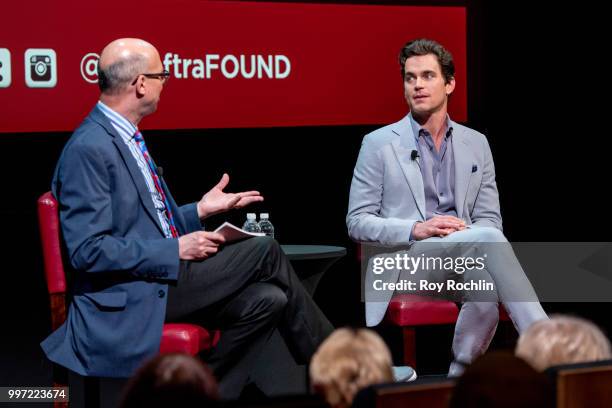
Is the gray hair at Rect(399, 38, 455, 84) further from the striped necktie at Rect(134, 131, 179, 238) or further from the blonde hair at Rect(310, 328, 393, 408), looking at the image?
the blonde hair at Rect(310, 328, 393, 408)

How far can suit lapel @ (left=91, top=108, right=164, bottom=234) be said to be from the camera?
9.64 feet

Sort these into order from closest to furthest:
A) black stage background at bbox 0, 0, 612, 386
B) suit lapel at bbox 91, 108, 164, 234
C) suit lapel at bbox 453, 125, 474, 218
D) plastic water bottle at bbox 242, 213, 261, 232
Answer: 1. suit lapel at bbox 91, 108, 164, 234
2. suit lapel at bbox 453, 125, 474, 218
3. plastic water bottle at bbox 242, 213, 261, 232
4. black stage background at bbox 0, 0, 612, 386

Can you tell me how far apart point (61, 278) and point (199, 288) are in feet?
1.33

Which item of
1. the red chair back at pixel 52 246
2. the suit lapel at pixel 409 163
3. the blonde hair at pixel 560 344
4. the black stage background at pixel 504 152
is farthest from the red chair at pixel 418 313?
the blonde hair at pixel 560 344

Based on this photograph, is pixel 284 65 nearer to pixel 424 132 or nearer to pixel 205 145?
pixel 205 145

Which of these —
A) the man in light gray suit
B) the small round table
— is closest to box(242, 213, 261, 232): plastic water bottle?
the small round table

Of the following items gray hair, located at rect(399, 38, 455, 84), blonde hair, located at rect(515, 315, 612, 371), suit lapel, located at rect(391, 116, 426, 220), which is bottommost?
blonde hair, located at rect(515, 315, 612, 371)

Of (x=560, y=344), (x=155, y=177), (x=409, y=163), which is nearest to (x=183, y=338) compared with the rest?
(x=155, y=177)

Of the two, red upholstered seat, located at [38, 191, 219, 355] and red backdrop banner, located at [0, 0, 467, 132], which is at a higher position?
red backdrop banner, located at [0, 0, 467, 132]

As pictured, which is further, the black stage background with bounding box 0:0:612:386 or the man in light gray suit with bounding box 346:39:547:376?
the black stage background with bounding box 0:0:612:386

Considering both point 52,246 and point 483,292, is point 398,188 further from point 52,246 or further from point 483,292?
point 52,246

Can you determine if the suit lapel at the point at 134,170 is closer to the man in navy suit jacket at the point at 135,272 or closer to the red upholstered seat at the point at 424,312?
the man in navy suit jacket at the point at 135,272

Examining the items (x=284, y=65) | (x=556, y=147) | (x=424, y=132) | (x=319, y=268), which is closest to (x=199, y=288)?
(x=319, y=268)

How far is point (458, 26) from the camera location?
5.23 m
